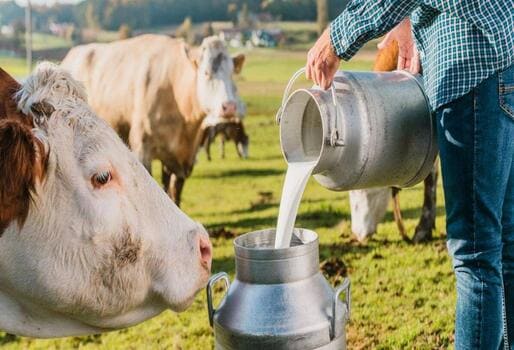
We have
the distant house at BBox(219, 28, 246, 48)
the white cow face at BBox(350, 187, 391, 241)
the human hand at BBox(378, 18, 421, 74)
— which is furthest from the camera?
the distant house at BBox(219, 28, 246, 48)

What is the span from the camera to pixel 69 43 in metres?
19.3

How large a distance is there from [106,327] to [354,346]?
1.83 m

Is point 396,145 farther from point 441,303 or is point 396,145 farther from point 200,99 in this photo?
point 200,99

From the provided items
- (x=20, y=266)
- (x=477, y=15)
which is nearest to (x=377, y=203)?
(x=477, y=15)

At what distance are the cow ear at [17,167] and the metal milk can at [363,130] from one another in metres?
0.95

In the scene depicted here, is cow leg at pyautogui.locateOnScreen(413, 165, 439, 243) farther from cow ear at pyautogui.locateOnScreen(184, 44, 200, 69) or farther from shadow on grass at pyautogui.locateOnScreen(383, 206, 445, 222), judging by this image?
cow ear at pyautogui.locateOnScreen(184, 44, 200, 69)

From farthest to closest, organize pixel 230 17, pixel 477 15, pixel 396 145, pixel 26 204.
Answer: pixel 230 17, pixel 396 145, pixel 477 15, pixel 26 204

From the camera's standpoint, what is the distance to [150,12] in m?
22.5

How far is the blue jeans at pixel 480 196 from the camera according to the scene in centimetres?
231

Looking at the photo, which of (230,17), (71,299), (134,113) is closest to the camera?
(71,299)

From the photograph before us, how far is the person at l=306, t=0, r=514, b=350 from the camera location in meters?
2.29

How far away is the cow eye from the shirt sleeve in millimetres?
878

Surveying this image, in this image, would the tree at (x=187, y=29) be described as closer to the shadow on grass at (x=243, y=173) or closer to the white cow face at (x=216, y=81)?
the shadow on grass at (x=243, y=173)

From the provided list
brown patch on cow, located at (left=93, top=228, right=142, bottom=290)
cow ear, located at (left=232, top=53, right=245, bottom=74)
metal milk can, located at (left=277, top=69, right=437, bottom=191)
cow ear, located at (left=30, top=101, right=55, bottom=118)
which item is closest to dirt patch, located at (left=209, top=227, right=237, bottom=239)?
cow ear, located at (left=232, top=53, right=245, bottom=74)
